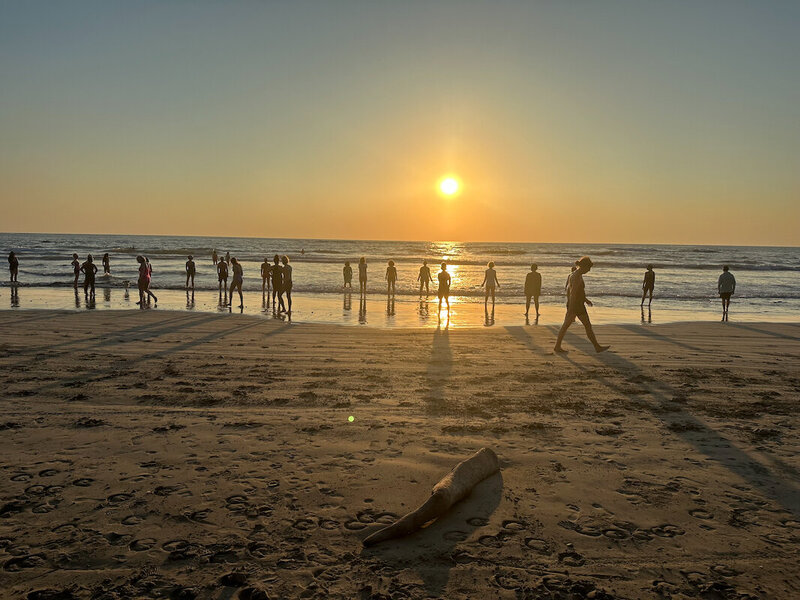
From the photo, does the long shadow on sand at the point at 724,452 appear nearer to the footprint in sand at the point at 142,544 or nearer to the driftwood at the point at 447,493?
the driftwood at the point at 447,493

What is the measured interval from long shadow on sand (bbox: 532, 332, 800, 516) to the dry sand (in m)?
0.03

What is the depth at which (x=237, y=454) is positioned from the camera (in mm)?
5141

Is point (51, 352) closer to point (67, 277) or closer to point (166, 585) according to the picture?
point (166, 585)

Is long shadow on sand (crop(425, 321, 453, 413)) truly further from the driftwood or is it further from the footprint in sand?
the footprint in sand

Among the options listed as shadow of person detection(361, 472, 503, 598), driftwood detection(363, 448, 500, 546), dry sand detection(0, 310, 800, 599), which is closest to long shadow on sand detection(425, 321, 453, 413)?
dry sand detection(0, 310, 800, 599)

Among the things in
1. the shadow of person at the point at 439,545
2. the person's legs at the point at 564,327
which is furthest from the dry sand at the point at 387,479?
the person's legs at the point at 564,327

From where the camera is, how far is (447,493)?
4.04m

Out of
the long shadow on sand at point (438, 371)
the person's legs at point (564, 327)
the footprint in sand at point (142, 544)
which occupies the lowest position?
the footprint in sand at point (142, 544)

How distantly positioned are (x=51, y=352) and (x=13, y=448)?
19.1 feet

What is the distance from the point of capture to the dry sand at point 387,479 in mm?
3287

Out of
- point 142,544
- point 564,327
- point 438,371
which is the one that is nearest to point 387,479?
point 142,544

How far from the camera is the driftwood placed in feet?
12.1

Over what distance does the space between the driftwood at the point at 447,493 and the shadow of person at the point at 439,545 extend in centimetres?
5

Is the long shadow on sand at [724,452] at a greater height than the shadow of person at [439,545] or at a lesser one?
greater
